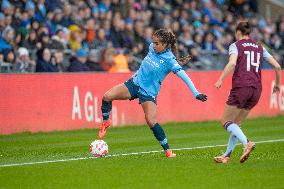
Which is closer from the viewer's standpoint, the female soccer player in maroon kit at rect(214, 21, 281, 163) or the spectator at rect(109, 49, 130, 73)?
the female soccer player in maroon kit at rect(214, 21, 281, 163)

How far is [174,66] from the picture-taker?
15.1m

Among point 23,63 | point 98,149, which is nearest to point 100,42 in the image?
point 23,63

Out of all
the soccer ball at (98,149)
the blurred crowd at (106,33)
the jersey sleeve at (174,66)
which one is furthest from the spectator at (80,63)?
the jersey sleeve at (174,66)

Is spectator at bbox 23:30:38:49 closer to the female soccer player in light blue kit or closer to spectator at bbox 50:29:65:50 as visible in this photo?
spectator at bbox 50:29:65:50

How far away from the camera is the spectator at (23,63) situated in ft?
74.0

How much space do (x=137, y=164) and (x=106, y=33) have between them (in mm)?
12485

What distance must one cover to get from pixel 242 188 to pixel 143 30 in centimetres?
1664

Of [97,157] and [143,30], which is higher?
[143,30]

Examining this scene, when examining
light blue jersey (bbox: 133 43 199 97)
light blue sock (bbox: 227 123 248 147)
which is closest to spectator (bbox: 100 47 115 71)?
light blue jersey (bbox: 133 43 199 97)

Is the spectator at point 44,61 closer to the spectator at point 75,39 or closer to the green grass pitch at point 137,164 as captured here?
the spectator at point 75,39

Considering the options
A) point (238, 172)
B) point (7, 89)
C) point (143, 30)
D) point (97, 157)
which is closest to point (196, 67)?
point (143, 30)

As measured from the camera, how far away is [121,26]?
26.6 meters

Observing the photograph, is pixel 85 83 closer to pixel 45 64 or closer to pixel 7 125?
pixel 45 64

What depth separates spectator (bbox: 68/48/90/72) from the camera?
23.9m
